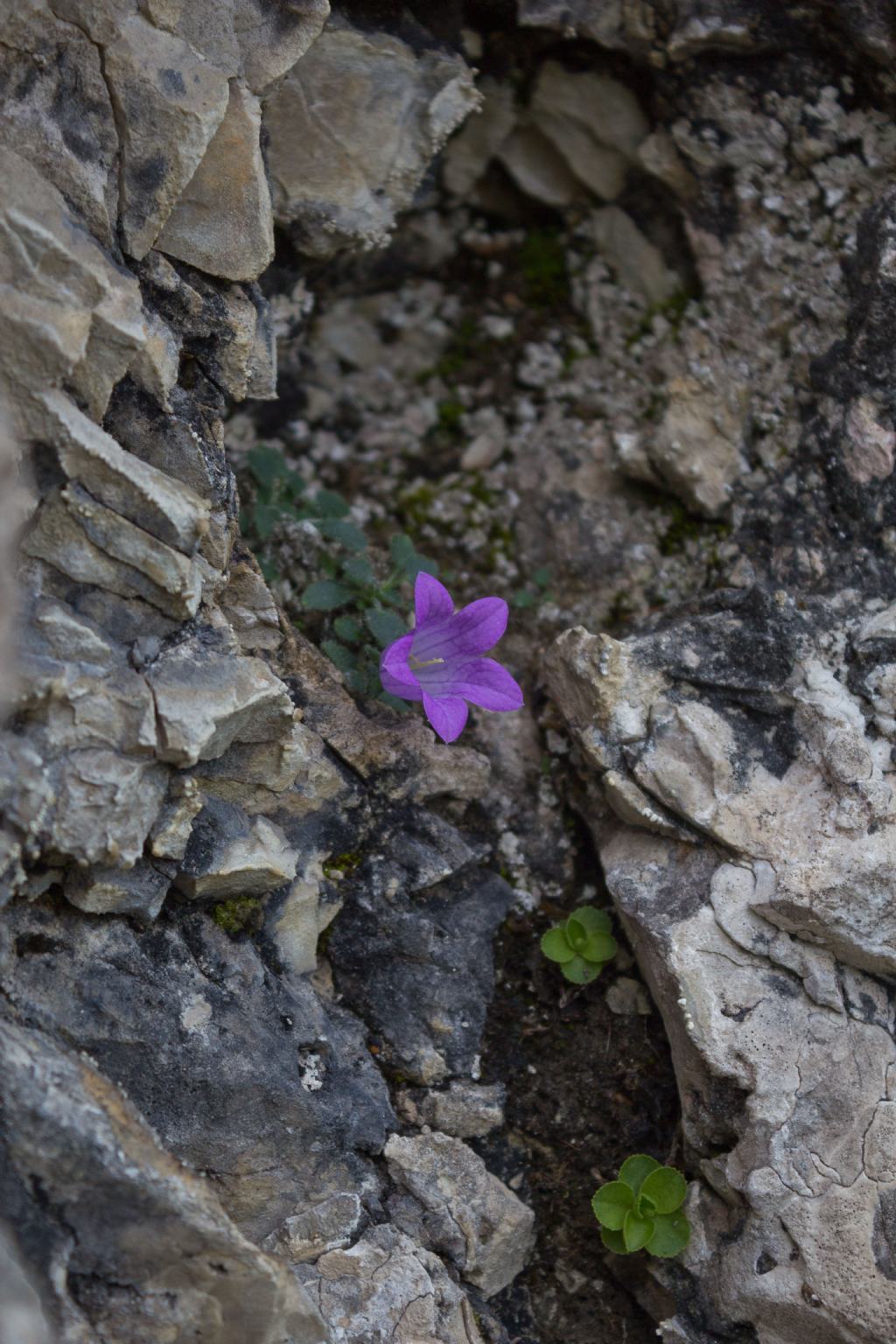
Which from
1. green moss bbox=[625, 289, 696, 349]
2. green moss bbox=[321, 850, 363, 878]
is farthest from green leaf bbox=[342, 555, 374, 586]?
green moss bbox=[625, 289, 696, 349]

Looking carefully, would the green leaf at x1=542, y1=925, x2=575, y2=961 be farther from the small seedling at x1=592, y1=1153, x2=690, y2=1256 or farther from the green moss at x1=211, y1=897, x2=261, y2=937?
the green moss at x1=211, y1=897, x2=261, y2=937

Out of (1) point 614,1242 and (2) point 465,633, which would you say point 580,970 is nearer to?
(1) point 614,1242

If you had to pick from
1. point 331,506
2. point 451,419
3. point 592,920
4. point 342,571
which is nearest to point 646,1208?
point 592,920

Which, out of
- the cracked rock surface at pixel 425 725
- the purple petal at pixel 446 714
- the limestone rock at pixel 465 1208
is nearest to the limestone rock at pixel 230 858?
the cracked rock surface at pixel 425 725

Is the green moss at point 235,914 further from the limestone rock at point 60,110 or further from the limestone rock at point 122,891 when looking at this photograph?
the limestone rock at point 60,110

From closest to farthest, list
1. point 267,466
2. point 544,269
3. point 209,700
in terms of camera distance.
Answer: point 209,700 → point 267,466 → point 544,269

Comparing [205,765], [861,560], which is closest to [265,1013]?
[205,765]
